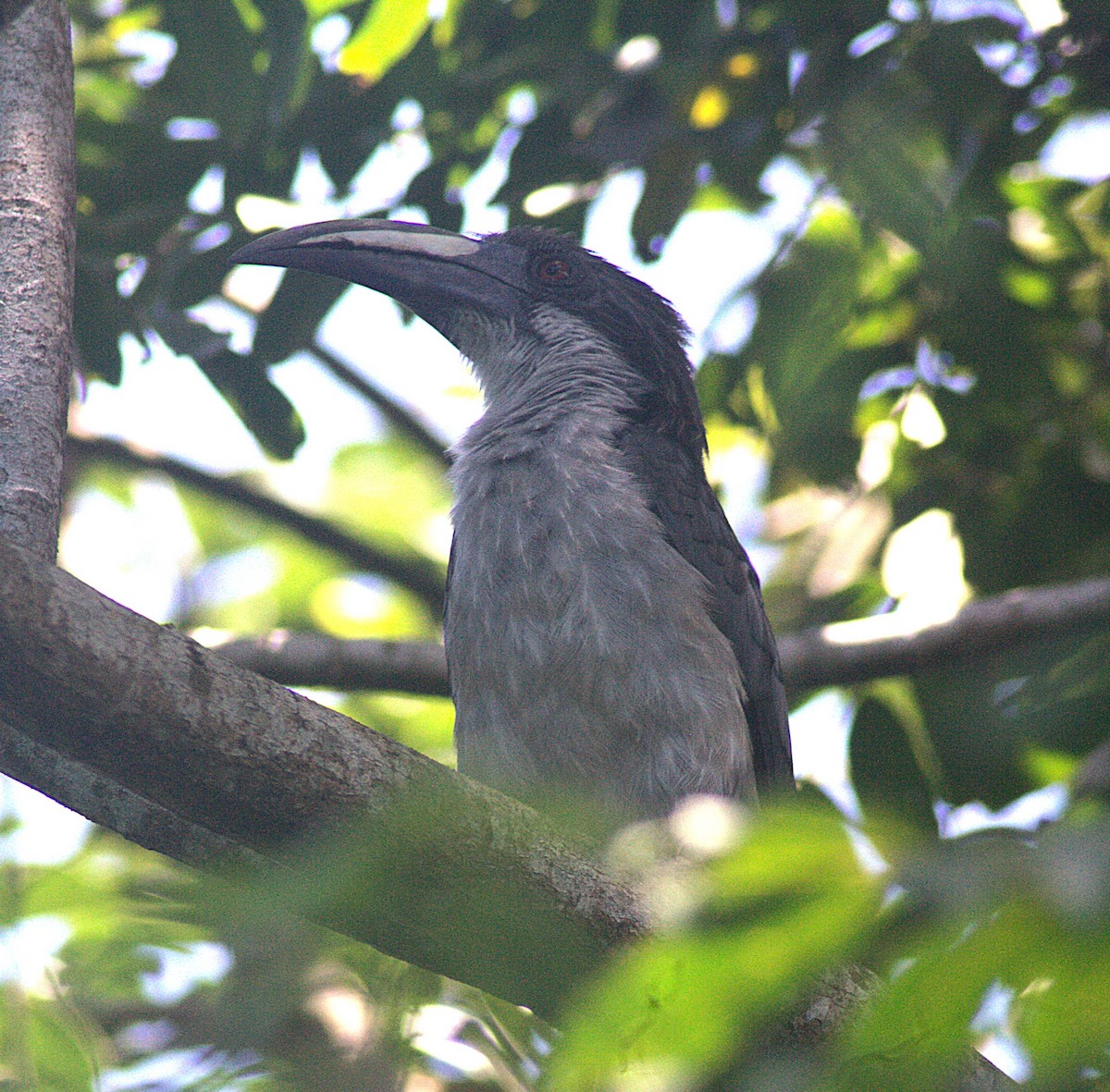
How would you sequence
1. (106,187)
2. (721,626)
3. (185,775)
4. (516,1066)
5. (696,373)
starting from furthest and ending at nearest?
(696,373), (106,187), (721,626), (516,1066), (185,775)

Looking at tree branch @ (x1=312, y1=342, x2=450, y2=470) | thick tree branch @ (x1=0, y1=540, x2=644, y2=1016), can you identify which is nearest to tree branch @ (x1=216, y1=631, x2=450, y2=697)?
thick tree branch @ (x1=0, y1=540, x2=644, y2=1016)

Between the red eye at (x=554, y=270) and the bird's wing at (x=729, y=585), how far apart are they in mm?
1299

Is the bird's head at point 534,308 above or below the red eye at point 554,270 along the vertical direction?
below

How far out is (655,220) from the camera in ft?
16.9

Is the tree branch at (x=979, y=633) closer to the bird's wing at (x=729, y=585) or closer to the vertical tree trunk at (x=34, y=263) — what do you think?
the bird's wing at (x=729, y=585)

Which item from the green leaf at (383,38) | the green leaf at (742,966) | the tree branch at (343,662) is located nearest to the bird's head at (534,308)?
the green leaf at (383,38)

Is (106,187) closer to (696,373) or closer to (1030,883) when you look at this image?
(696,373)

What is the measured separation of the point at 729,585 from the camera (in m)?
5.04

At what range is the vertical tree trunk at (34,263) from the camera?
3.31 metres

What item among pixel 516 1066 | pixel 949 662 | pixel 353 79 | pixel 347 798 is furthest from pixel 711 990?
pixel 353 79

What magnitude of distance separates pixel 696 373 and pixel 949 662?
1.88 meters

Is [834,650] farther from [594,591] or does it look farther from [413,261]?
[413,261]

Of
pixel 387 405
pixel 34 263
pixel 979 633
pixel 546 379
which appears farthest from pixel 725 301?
pixel 387 405

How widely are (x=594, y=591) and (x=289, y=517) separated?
367cm
